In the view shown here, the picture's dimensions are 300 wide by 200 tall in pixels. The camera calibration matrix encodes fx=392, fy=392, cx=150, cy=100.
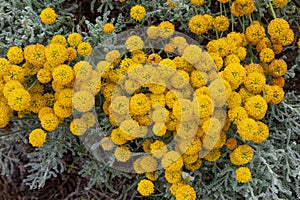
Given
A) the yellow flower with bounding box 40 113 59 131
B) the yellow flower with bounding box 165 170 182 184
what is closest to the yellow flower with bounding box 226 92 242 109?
the yellow flower with bounding box 165 170 182 184

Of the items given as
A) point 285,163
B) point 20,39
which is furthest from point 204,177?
point 20,39

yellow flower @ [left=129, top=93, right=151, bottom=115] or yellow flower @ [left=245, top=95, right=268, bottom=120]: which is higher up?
yellow flower @ [left=129, top=93, right=151, bottom=115]

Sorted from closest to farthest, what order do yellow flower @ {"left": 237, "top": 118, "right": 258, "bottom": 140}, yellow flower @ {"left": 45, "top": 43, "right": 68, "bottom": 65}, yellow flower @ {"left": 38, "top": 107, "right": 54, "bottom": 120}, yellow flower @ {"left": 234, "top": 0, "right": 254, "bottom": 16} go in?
yellow flower @ {"left": 237, "top": 118, "right": 258, "bottom": 140}, yellow flower @ {"left": 45, "top": 43, "right": 68, "bottom": 65}, yellow flower @ {"left": 38, "top": 107, "right": 54, "bottom": 120}, yellow flower @ {"left": 234, "top": 0, "right": 254, "bottom": 16}

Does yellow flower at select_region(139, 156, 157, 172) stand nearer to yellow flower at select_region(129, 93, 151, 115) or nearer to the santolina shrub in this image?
the santolina shrub

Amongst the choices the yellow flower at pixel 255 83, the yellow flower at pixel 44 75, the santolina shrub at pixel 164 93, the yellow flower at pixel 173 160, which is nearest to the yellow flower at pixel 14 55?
the santolina shrub at pixel 164 93

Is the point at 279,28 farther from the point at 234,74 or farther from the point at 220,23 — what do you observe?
the point at 234,74

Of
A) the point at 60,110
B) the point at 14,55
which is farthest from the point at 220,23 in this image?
the point at 14,55
